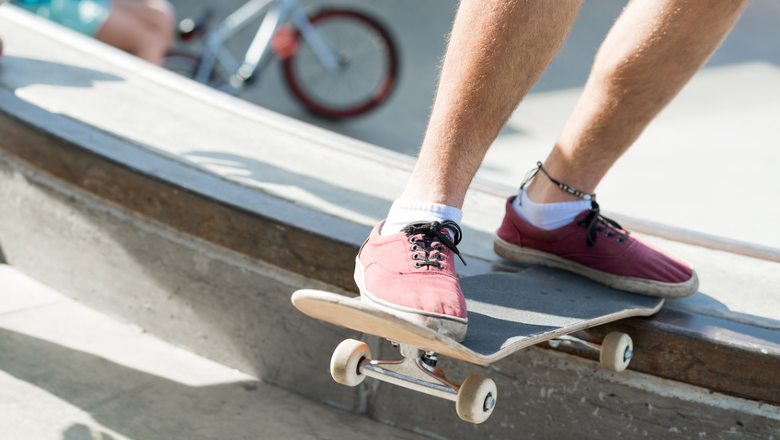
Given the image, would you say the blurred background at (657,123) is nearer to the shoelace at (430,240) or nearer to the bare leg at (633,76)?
the bare leg at (633,76)

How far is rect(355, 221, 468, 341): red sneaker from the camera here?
3.23 ft

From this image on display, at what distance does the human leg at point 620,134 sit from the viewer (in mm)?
1300

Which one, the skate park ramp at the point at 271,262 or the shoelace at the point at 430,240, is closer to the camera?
the shoelace at the point at 430,240

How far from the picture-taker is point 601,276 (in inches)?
54.8

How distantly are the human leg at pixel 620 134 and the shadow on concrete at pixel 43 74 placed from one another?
68.4 inches

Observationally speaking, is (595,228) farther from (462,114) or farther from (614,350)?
(462,114)

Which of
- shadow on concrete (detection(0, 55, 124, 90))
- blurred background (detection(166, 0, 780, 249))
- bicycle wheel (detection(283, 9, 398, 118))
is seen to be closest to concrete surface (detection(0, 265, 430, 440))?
shadow on concrete (detection(0, 55, 124, 90))

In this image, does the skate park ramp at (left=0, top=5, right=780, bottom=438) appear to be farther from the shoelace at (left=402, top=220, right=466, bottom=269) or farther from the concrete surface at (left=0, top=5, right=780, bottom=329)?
the shoelace at (left=402, top=220, right=466, bottom=269)

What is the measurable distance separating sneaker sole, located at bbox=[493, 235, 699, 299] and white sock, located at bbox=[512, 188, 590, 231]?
68mm

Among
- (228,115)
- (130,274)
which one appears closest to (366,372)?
(130,274)

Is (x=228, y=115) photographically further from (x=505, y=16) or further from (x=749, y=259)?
(x=749, y=259)

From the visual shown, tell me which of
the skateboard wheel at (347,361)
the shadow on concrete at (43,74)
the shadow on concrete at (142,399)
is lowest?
the shadow on concrete at (142,399)

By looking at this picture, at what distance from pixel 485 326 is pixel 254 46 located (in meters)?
4.62

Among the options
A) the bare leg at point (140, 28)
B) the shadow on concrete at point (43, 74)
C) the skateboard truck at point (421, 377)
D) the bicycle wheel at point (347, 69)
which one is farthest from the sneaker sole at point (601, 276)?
the bicycle wheel at point (347, 69)
